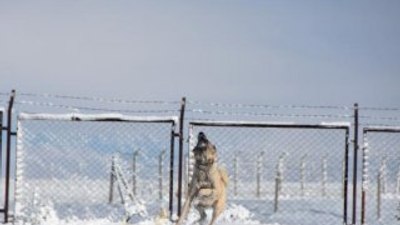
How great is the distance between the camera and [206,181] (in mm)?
11211

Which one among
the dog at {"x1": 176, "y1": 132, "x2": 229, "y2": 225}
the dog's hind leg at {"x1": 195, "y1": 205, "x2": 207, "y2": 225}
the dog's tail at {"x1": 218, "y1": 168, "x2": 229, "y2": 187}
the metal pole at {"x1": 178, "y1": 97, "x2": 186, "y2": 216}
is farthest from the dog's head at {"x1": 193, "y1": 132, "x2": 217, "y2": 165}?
the metal pole at {"x1": 178, "y1": 97, "x2": 186, "y2": 216}

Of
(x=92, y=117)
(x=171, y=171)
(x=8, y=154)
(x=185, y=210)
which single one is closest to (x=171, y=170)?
(x=171, y=171)

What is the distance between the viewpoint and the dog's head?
1109 cm

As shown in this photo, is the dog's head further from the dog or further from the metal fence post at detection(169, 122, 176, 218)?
the metal fence post at detection(169, 122, 176, 218)

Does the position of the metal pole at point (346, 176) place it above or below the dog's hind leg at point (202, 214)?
above

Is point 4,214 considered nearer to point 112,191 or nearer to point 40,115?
point 40,115

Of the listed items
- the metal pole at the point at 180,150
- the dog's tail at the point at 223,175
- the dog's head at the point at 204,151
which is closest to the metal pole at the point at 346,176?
the metal pole at the point at 180,150

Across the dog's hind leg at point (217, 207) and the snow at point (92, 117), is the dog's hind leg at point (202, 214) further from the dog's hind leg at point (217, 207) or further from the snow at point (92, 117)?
the snow at point (92, 117)

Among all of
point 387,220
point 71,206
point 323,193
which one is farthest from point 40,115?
point 323,193

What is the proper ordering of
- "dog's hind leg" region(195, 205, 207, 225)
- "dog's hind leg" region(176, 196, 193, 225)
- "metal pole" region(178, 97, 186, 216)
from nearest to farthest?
"dog's hind leg" region(176, 196, 193, 225), "dog's hind leg" region(195, 205, 207, 225), "metal pole" region(178, 97, 186, 216)

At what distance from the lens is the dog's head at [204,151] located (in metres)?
11.1

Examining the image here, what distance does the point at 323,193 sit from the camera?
25719 mm

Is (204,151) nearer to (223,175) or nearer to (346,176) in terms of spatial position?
(223,175)

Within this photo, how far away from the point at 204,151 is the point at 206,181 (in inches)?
16.1
